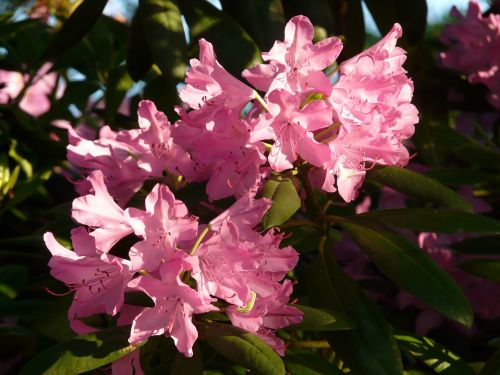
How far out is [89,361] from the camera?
98 centimetres

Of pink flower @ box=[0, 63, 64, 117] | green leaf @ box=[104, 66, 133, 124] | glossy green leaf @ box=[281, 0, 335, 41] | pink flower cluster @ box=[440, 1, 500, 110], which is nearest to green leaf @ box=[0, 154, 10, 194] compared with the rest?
green leaf @ box=[104, 66, 133, 124]

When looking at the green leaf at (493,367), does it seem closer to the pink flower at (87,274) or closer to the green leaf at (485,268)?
the green leaf at (485,268)

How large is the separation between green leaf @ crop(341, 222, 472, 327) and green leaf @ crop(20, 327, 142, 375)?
1.11 ft

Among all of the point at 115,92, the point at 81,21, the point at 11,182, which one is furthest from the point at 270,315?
the point at 115,92

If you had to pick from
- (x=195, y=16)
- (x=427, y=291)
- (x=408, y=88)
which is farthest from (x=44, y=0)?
(x=427, y=291)

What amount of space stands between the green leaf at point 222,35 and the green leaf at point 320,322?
0.38 meters

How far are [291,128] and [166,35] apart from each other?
1.28 ft

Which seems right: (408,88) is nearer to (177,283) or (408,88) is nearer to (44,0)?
(177,283)

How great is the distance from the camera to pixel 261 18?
1.36 m

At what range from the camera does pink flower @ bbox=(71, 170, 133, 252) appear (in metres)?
0.98

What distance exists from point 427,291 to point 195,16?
61 centimetres

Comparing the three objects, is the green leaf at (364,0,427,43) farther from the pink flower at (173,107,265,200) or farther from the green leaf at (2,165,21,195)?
the green leaf at (2,165,21,195)

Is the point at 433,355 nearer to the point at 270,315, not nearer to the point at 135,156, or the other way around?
the point at 270,315

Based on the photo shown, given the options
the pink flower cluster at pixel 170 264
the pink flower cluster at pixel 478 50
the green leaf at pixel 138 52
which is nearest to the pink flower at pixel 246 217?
the pink flower cluster at pixel 170 264
